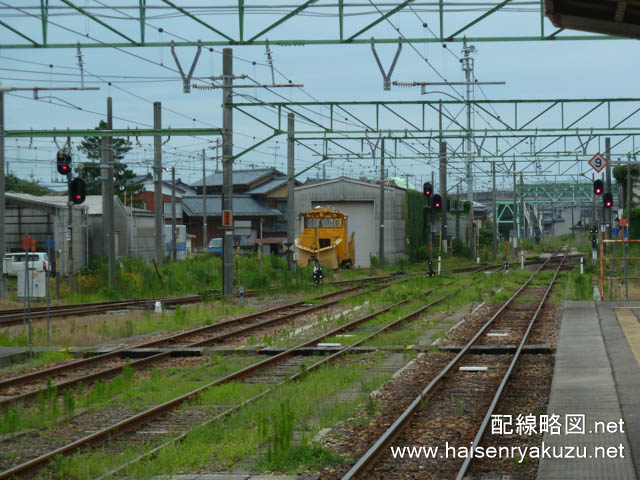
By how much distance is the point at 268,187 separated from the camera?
7875 cm

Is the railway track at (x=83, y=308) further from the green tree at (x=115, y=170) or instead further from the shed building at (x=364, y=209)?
the green tree at (x=115, y=170)

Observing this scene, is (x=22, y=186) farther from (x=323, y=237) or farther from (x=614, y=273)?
(x=614, y=273)

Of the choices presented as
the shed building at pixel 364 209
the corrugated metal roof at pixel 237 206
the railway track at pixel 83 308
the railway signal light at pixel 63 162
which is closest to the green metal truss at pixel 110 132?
the railway signal light at pixel 63 162

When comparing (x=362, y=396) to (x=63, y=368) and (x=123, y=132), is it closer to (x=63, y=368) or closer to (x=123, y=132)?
(x=63, y=368)

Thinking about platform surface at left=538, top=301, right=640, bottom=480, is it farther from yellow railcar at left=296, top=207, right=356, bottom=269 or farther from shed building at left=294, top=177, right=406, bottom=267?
shed building at left=294, top=177, right=406, bottom=267

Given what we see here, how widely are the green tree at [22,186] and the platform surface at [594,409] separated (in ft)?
221

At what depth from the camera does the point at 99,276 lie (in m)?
33.2

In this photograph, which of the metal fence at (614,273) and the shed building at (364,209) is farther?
the shed building at (364,209)

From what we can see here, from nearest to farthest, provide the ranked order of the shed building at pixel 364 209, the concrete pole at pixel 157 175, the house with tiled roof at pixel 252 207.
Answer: the concrete pole at pixel 157 175 → the shed building at pixel 364 209 → the house with tiled roof at pixel 252 207

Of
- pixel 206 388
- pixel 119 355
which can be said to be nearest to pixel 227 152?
pixel 119 355

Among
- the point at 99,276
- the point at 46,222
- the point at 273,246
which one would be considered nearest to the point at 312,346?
the point at 99,276

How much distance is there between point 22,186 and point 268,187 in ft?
72.6

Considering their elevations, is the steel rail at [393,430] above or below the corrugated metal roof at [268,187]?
below

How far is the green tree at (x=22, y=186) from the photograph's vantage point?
76.6m
